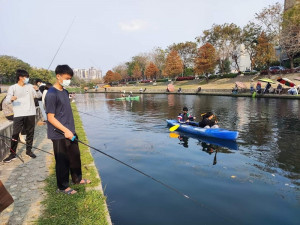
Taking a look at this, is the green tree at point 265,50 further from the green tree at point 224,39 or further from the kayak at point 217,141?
the kayak at point 217,141

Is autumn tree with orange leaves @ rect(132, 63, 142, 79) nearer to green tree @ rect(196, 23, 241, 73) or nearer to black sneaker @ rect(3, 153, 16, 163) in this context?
green tree @ rect(196, 23, 241, 73)

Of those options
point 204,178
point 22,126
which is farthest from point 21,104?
point 204,178

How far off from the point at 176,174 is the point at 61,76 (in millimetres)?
4799

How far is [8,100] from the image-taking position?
254 inches

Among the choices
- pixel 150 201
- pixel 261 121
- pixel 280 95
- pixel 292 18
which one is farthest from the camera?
pixel 292 18

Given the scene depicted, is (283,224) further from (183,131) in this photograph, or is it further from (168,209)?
(183,131)

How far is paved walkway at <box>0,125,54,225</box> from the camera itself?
4.17 meters

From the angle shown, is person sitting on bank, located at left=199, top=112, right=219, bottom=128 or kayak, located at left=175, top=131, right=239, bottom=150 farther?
person sitting on bank, located at left=199, top=112, right=219, bottom=128

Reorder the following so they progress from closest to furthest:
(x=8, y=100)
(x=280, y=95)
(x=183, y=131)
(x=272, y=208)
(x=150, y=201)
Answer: (x=272, y=208), (x=150, y=201), (x=8, y=100), (x=183, y=131), (x=280, y=95)

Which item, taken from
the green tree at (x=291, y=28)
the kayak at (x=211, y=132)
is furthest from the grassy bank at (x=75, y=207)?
the green tree at (x=291, y=28)

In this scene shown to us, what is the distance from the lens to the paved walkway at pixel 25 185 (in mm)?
4168

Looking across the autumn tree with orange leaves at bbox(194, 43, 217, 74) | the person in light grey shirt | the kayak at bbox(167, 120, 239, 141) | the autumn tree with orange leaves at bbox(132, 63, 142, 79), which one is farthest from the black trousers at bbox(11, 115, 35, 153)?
the autumn tree with orange leaves at bbox(132, 63, 142, 79)

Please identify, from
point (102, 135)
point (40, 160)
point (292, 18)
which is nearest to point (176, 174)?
point (40, 160)

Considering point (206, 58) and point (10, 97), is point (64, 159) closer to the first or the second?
point (10, 97)
